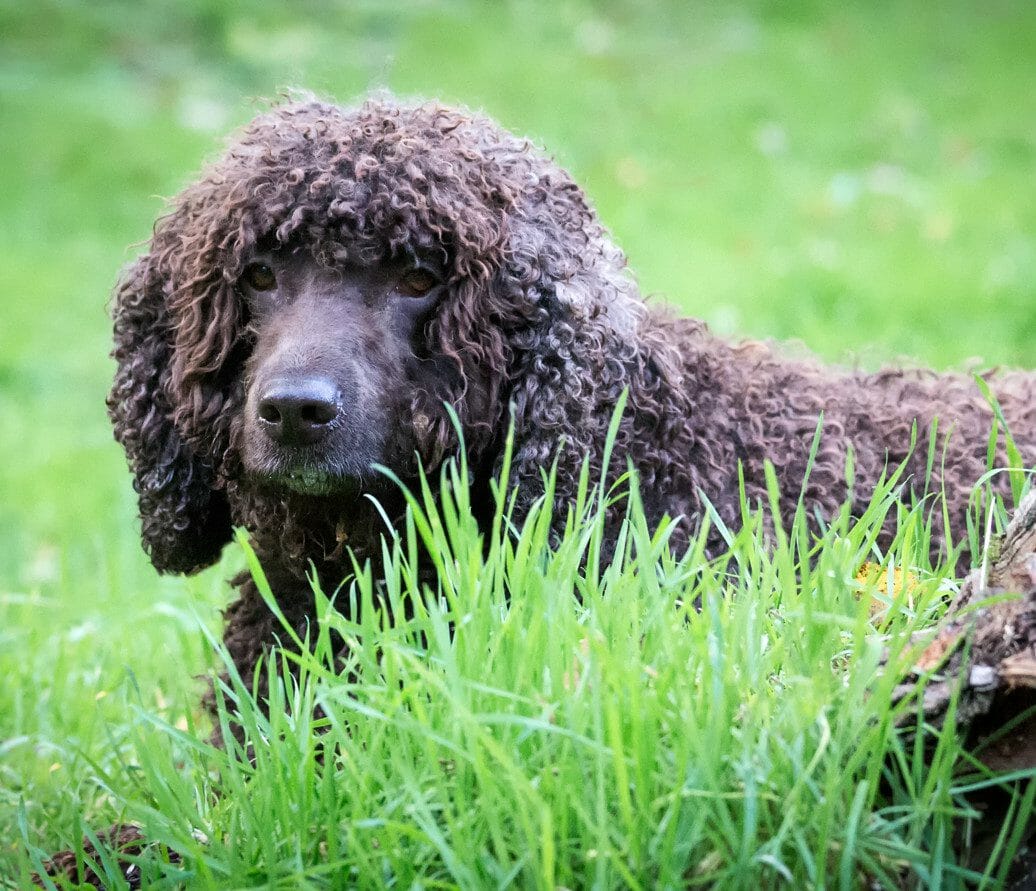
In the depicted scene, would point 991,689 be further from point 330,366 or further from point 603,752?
point 330,366

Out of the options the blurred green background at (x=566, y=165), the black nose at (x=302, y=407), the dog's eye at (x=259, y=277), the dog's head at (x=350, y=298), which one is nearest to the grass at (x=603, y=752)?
the black nose at (x=302, y=407)

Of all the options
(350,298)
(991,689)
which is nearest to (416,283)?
(350,298)

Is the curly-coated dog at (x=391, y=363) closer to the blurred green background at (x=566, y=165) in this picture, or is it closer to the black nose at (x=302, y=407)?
the black nose at (x=302, y=407)

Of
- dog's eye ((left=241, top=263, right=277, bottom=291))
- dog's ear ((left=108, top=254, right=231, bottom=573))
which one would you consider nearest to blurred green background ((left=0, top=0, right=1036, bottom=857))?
dog's ear ((left=108, top=254, right=231, bottom=573))

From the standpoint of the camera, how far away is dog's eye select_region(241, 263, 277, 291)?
Answer: 142 inches

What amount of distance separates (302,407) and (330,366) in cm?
12

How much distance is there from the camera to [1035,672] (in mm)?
2105

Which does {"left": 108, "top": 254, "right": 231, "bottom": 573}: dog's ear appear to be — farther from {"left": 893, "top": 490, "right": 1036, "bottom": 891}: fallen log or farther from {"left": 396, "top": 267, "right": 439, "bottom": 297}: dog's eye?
{"left": 893, "top": 490, "right": 1036, "bottom": 891}: fallen log

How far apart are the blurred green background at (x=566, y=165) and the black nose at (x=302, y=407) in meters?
1.24

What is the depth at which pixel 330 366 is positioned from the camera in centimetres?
325

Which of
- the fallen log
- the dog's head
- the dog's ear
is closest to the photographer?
the fallen log

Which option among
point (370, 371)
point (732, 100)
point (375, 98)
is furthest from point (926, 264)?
point (370, 371)

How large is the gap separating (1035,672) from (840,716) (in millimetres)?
304

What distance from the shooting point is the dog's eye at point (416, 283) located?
11.6ft
